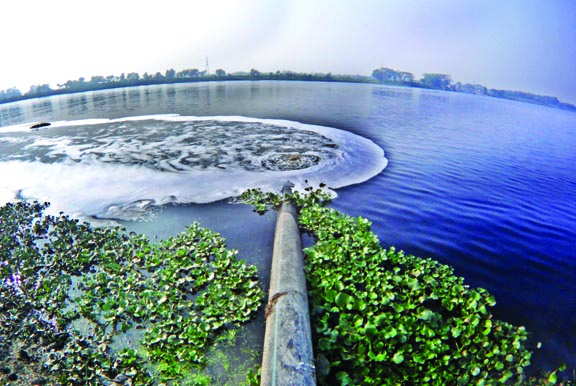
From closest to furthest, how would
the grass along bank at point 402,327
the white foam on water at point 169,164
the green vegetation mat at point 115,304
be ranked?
the grass along bank at point 402,327, the green vegetation mat at point 115,304, the white foam on water at point 169,164

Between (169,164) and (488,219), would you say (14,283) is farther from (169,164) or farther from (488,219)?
(488,219)

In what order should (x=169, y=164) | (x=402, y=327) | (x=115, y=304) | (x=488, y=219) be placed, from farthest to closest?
1. (x=169, y=164)
2. (x=488, y=219)
3. (x=115, y=304)
4. (x=402, y=327)

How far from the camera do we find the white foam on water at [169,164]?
40.7 ft

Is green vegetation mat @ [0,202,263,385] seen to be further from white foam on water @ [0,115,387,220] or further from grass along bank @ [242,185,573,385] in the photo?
white foam on water @ [0,115,387,220]

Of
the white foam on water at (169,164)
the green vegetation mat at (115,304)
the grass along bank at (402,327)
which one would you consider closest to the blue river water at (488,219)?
the white foam on water at (169,164)

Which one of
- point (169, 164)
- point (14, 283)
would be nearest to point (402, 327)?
point (14, 283)

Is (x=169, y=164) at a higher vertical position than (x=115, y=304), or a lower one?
higher

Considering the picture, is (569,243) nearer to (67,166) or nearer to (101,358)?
(101,358)

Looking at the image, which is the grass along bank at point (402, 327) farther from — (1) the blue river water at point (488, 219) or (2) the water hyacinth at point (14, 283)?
(2) the water hyacinth at point (14, 283)

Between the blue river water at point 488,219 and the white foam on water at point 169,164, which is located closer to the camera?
the blue river water at point 488,219

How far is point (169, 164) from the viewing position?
1645cm

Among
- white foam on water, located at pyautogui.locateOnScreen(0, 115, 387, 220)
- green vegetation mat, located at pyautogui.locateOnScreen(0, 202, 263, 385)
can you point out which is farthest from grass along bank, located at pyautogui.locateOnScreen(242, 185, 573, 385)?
white foam on water, located at pyautogui.locateOnScreen(0, 115, 387, 220)

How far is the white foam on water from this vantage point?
40.7 feet

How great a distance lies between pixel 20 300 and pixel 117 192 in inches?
268
